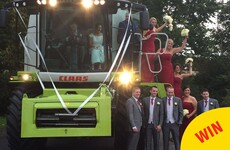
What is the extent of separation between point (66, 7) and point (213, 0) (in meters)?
35.7

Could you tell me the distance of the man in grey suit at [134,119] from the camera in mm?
7113

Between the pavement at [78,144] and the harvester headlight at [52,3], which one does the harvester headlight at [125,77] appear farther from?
the pavement at [78,144]

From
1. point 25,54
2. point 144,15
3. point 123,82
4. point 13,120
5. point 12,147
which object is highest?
point 144,15

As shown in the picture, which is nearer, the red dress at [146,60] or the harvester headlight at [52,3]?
the harvester headlight at [52,3]

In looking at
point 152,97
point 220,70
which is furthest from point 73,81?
point 220,70

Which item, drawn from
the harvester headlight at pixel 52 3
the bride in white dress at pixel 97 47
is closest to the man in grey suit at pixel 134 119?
the bride in white dress at pixel 97 47

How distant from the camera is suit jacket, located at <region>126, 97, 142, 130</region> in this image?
23.3 feet

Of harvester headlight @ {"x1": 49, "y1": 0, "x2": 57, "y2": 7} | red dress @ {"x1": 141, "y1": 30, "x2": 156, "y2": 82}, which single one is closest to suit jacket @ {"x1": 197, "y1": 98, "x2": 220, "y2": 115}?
red dress @ {"x1": 141, "y1": 30, "x2": 156, "y2": 82}

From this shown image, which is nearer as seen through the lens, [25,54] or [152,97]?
[152,97]

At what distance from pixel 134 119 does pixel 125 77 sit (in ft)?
2.70

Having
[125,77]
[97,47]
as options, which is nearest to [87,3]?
[97,47]

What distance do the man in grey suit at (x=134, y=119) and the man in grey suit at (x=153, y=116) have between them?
259 mm

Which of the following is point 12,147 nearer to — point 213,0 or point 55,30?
point 55,30

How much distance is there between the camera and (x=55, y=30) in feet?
24.9
